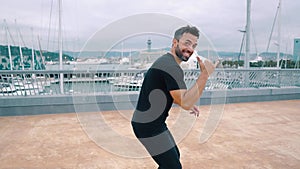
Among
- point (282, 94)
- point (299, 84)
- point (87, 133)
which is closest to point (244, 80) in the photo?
point (282, 94)

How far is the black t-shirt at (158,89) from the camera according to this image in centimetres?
126

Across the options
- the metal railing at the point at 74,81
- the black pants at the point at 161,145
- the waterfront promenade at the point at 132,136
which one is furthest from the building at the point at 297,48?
the black pants at the point at 161,145

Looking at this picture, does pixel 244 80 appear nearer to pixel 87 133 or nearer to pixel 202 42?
pixel 87 133

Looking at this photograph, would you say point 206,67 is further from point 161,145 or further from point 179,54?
point 161,145

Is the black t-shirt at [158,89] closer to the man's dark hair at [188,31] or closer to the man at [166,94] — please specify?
the man at [166,94]

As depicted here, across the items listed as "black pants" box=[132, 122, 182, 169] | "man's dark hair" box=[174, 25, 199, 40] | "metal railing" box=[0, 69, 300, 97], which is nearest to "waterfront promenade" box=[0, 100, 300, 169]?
"metal railing" box=[0, 69, 300, 97]

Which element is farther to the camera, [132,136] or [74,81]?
[74,81]

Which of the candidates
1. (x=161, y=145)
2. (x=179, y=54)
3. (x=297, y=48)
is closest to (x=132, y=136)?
(x=161, y=145)

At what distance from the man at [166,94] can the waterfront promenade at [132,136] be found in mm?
942

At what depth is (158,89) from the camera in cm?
135

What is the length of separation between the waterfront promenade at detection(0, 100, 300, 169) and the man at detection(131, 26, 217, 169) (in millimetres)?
942

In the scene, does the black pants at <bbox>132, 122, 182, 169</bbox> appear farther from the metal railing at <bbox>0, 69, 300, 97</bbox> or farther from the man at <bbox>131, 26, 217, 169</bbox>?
the metal railing at <bbox>0, 69, 300, 97</bbox>

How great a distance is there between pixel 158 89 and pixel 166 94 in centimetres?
6

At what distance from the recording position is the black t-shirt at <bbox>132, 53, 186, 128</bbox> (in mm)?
1260
